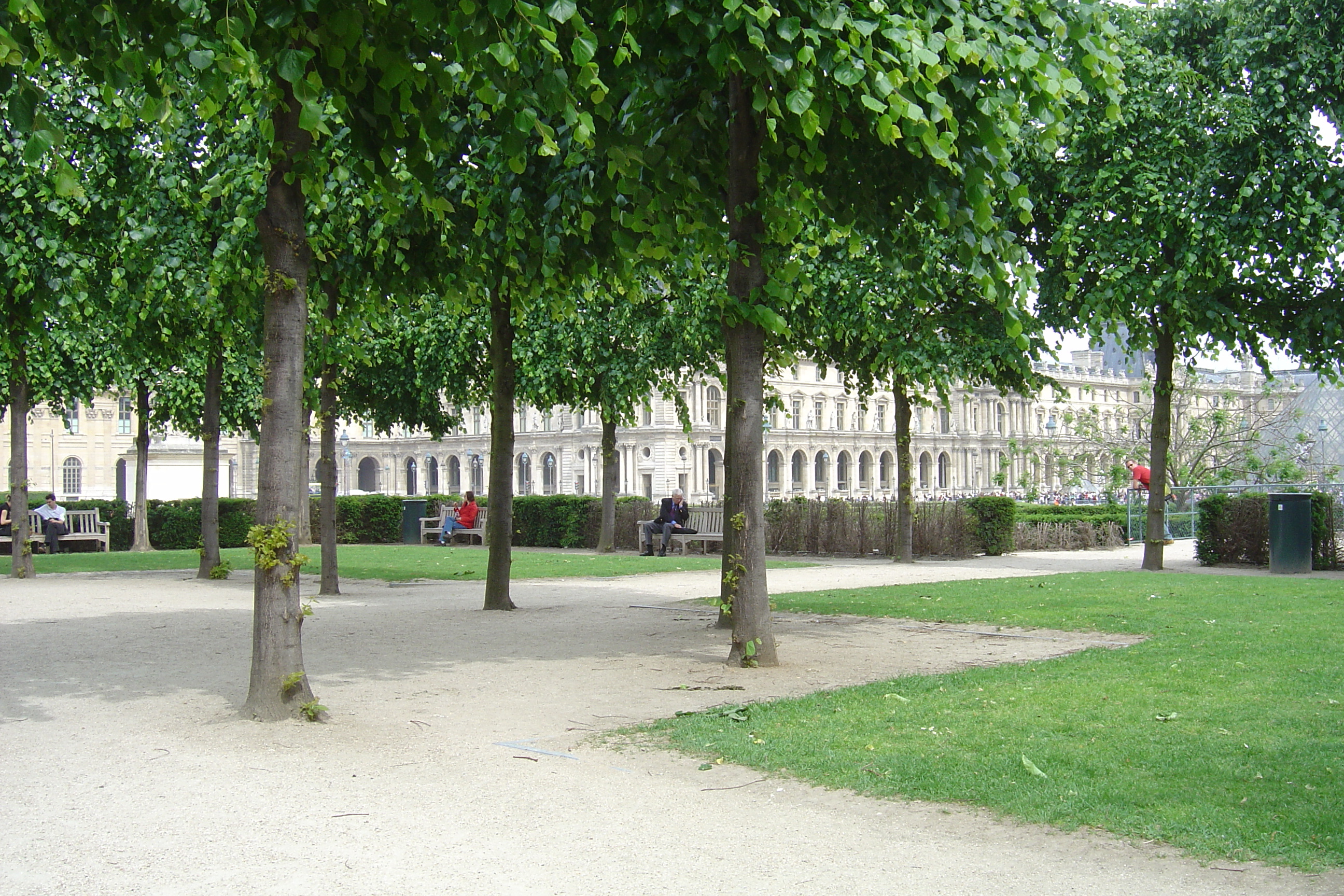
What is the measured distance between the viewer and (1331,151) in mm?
14461

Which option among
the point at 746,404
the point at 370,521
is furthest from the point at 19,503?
the point at 370,521

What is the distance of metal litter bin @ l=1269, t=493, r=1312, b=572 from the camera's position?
58.4ft

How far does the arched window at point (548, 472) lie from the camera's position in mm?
104812

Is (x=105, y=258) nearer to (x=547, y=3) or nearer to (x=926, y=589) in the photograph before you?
(x=547, y=3)

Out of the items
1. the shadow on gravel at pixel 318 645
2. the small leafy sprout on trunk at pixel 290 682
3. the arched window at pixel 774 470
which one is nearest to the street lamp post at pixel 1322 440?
the arched window at pixel 774 470

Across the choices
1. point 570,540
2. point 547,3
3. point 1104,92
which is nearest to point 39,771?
point 547,3

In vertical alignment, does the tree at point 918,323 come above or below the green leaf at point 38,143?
above

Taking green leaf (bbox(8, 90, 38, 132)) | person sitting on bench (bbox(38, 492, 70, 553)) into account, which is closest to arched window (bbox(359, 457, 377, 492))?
person sitting on bench (bbox(38, 492, 70, 553))

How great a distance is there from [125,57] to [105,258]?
7308 millimetres

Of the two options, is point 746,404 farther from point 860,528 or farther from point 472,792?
point 860,528

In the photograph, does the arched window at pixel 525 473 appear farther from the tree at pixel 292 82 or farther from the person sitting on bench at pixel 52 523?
the tree at pixel 292 82

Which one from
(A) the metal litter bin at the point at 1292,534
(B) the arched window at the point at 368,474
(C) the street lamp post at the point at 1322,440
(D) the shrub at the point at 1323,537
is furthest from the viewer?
(B) the arched window at the point at 368,474

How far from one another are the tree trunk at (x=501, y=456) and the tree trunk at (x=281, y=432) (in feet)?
17.3

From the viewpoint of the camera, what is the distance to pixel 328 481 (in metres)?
15.2
